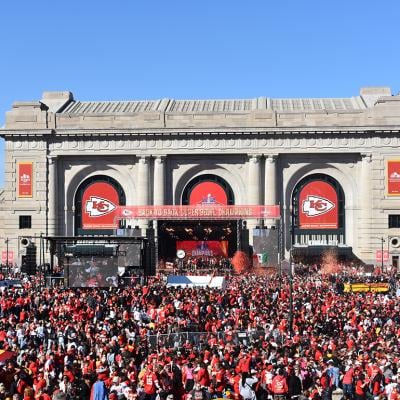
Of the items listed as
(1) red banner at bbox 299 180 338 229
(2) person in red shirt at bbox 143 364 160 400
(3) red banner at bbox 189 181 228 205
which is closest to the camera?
(2) person in red shirt at bbox 143 364 160 400

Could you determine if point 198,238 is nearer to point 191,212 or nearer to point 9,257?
point 191,212

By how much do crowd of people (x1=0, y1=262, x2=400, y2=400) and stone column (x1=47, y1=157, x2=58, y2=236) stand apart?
3555cm

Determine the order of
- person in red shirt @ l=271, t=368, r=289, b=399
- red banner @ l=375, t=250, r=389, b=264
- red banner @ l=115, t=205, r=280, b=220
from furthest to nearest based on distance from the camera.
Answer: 1. red banner @ l=375, t=250, r=389, b=264
2. red banner @ l=115, t=205, r=280, b=220
3. person in red shirt @ l=271, t=368, r=289, b=399

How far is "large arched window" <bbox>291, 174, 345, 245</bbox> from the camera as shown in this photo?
81.2 metres

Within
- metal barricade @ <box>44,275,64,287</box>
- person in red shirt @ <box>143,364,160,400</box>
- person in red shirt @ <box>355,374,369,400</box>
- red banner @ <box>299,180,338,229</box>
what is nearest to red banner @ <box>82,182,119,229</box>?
red banner @ <box>299,180,338,229</box>

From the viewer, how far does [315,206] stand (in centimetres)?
8181

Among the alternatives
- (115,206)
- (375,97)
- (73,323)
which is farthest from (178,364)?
(375,97)

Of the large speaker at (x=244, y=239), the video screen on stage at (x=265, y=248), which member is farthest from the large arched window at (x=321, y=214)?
the video screen on stage at (x=265, y=248)

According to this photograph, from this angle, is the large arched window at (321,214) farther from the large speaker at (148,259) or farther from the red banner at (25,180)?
the red banner at (25,180)

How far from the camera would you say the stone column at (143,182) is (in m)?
81.9

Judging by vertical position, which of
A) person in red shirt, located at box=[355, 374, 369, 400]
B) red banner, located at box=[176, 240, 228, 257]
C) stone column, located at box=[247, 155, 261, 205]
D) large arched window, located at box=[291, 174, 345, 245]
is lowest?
person in red shirt, located at box=[355, 374, 369, 400]

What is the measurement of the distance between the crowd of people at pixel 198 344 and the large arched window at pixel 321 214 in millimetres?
33717

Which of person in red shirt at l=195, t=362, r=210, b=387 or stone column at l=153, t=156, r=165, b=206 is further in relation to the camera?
stone column at l=153, t=156, r=165, b=206

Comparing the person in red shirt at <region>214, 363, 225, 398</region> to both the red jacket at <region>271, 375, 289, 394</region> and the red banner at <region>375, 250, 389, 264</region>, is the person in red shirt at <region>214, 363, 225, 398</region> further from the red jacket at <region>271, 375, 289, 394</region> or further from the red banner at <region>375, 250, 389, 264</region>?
the red banner at <region>375, 250, 389, 264</region>
